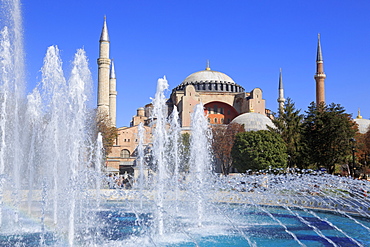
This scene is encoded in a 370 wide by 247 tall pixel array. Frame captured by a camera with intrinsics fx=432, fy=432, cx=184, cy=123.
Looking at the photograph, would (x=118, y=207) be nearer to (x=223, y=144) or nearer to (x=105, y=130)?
(x=105, y=130)

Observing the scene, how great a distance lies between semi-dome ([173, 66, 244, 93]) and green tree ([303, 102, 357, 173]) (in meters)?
22.6

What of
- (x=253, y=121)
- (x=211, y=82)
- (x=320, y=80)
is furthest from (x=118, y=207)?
(x=211, y=82)

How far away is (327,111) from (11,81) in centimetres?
1938

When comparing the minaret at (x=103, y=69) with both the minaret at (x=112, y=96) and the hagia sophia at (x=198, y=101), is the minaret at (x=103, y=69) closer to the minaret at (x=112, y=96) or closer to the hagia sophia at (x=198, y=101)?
the hagia sophia at (x=198, y=101)

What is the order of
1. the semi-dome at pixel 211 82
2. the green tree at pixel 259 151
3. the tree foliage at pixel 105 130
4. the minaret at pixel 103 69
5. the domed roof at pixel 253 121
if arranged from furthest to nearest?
the semi-dome at pixel 211 82
the domed roof at pixel 253 121
the minaret at pixel 103 69
the tree foliage at pixel 105 130
the green tree at pixel 259 151

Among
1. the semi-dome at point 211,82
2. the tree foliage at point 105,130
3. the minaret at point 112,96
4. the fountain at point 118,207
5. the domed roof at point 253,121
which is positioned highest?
the semi-dome at point 211,82

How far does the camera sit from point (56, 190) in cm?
1084

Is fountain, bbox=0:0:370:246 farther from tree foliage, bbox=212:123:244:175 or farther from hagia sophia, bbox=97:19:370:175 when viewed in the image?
hagia sophia, bbox=97:19:370:175

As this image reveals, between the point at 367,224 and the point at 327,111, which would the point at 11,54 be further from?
the point at 327,111

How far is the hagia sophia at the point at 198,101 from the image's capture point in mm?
34000

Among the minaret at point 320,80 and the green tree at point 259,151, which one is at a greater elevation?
the minaret at point 320,80

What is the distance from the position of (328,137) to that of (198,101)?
19819 mm

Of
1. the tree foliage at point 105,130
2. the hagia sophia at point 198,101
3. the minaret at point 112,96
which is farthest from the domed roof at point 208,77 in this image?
the tree foliage at point 105,130

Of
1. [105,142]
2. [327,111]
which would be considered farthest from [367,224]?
[105,142]
